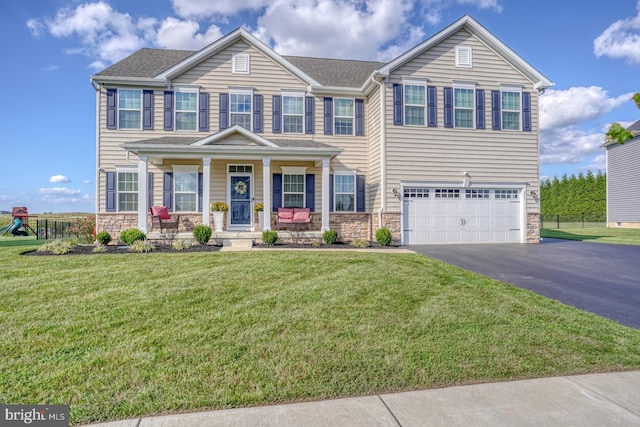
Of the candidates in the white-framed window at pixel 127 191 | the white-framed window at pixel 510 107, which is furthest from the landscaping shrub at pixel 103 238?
the white-framed window at pixel 510 107

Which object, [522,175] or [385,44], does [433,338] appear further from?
[385,44]

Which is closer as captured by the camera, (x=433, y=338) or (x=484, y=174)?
(x=433, y=338)

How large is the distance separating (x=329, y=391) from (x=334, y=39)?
1939 centimetres

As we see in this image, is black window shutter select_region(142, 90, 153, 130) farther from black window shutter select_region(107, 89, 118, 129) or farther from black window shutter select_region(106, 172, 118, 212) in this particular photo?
black window shutter select_region(106, 172, 118, 212)

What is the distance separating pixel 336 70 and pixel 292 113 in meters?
3.29

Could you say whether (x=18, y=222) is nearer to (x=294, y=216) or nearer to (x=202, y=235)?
(x=202, y=235)

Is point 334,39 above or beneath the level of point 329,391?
above

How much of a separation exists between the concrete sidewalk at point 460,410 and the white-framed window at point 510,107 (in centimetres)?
1229

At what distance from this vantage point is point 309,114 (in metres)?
13.8

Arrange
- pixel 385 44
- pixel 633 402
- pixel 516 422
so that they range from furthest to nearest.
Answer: pixel 385 44
pixel 633 402
pixel 516 422

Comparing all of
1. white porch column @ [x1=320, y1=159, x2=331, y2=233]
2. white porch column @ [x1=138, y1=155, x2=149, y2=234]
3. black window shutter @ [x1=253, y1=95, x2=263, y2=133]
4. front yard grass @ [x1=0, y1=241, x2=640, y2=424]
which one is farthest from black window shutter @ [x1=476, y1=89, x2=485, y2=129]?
white porch column @ [x1=138, y1=155, x2=149, y2=234]

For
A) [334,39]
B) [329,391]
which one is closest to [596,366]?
[329,391]

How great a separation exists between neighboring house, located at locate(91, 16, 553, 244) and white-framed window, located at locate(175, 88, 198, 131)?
0.12 feet

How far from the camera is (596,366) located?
11.2ft
